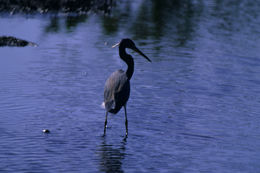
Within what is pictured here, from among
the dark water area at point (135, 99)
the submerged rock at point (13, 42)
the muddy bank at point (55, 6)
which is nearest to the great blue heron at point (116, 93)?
the dark water area at point (135, 99)

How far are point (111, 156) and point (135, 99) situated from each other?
3704 millimetres

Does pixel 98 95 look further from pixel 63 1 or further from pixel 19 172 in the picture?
pixel 63 1

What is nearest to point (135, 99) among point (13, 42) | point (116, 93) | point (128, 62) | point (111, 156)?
point (128, 62)

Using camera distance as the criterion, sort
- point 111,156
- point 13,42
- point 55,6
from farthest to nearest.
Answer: point 55,6 < point 13,42 < point 111,156

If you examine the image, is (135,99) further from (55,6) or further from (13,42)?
(55,6)

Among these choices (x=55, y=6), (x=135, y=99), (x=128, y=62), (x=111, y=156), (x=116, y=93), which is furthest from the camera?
(x=55, y=6)

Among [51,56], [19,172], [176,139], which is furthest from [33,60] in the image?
[19,172]

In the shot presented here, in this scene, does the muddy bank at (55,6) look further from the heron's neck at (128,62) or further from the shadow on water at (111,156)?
the shadow on water at (111,156)

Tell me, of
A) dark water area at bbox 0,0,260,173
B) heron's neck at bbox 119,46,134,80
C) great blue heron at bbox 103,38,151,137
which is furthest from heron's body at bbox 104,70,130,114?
dark water area at bbox 0,0,260,173

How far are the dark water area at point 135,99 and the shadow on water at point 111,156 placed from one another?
2cm

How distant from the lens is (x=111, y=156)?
898cm

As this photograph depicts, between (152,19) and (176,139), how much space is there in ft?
53.1

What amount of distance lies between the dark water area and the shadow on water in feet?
0.06

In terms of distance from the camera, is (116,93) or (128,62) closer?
(116,93)
